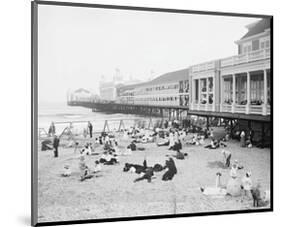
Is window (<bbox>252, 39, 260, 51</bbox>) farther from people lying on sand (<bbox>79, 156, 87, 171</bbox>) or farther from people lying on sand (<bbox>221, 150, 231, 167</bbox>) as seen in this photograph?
people lying on sand (<bbox>79, 156, 87, 171</bbox>)

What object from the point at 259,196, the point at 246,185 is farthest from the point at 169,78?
the point at 259,196

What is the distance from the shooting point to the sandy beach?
356cm

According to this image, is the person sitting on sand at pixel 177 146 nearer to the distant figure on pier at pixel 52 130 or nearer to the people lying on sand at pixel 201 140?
the people lying on sand at pixel 201 140

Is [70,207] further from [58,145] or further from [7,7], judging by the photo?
[7,7]

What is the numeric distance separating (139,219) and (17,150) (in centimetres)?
111

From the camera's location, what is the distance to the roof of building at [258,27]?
4.03 metres

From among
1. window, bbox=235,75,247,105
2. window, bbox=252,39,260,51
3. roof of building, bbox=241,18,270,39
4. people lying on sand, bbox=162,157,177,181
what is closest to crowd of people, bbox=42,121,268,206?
people lying on sand, bbox=162,157,177,181

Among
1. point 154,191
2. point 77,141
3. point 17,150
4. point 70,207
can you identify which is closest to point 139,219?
point 154,191

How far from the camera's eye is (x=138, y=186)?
12.2 feet

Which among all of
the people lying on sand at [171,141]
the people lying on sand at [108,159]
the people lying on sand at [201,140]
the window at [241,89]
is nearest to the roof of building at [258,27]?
the window at [241,89]

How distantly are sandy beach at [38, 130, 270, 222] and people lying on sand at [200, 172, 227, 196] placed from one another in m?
0.03

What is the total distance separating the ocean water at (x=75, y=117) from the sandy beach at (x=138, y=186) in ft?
0.47

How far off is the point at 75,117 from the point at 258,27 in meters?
1.77

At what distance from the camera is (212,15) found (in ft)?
13.1
